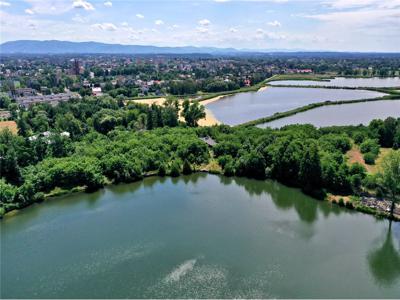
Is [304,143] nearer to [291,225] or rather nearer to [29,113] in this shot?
[291,225]

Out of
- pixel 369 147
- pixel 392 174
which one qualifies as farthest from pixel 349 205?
pixel 369 147

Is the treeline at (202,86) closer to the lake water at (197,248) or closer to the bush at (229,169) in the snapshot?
the bush at (229,169)

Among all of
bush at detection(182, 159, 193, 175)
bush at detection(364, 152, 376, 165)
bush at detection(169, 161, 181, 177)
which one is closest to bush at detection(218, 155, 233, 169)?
bush at detection(182, 159, 193, 175)

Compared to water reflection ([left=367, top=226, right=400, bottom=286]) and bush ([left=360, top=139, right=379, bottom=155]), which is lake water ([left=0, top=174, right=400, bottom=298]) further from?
bush ([left=360, top=139, right=379, bottom=155])

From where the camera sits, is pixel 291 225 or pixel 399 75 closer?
pixel 291 225

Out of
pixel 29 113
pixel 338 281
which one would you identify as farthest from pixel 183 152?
pixel 29 113

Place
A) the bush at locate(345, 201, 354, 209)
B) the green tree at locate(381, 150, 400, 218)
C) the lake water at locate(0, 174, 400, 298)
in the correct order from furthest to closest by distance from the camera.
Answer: the bush at locate(345, 201, 354, 209) < the green tree at locate(381, 150, 400, 218) < the lake water at locate(0, 174, 400, 298)
